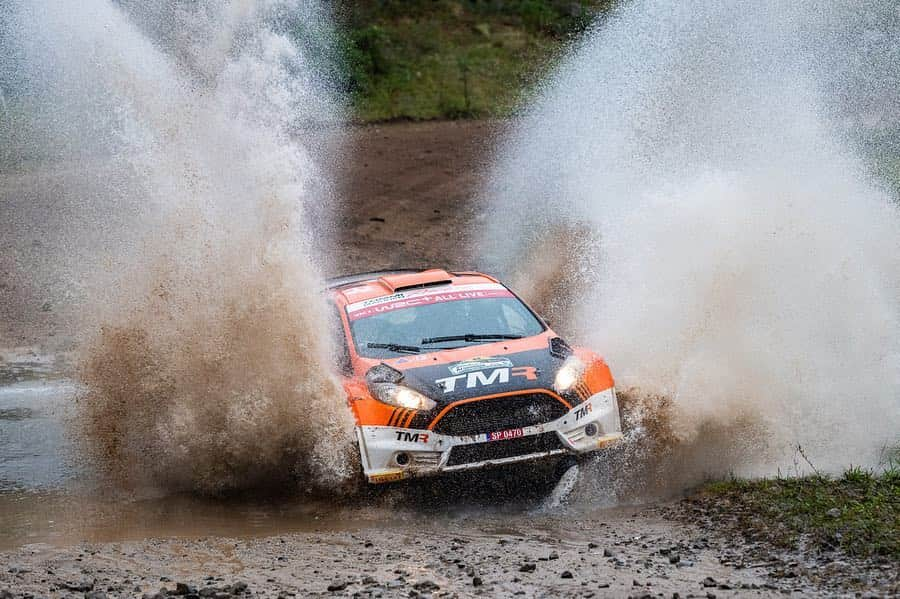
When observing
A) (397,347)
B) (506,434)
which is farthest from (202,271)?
(506,434)

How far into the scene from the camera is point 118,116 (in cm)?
1062

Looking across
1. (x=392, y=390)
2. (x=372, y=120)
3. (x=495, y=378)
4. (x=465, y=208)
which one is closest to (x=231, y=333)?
(x=392, y=390)

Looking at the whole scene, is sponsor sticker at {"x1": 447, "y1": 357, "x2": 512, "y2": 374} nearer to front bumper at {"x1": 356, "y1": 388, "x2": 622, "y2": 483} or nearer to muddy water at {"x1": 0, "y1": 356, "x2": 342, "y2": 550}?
front bumper at {"x1": 356, "y1": 388, "x2": 622, "y2": 483}

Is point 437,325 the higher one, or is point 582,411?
point 437,325

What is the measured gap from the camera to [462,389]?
7969 millimetres

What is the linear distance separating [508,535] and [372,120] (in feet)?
A: 61.9

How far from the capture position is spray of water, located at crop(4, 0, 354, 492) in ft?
28.1

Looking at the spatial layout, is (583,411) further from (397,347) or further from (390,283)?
(390,283)

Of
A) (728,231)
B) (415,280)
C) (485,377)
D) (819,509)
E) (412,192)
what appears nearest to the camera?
(819,509)

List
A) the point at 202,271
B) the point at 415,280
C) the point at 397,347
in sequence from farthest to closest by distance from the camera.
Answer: the point at 415,280 < the point at 202,271 < the point at 397,347

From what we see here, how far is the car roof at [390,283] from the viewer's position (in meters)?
9.80

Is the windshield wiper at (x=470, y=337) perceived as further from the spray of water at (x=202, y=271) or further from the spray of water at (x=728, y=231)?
the spray of water at (x=728, y=231)

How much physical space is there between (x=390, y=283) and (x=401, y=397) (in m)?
2.13

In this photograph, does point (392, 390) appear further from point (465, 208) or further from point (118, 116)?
point (465, 208)
